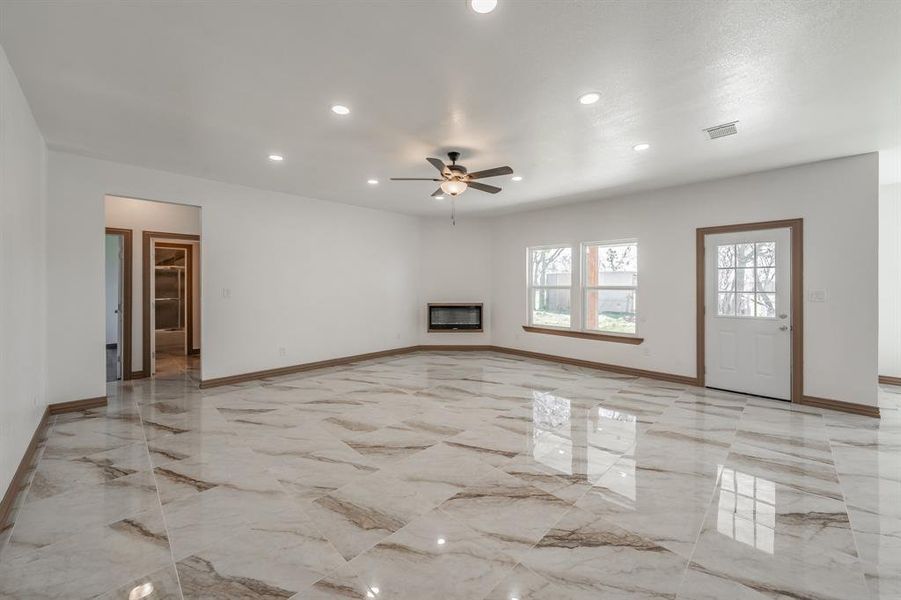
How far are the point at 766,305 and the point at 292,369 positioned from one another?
654 centimetres

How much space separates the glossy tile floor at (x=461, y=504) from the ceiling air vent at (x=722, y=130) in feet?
9.01

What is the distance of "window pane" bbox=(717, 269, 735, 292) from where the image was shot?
527 cm

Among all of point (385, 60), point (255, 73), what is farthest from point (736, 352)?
point (255, 73)

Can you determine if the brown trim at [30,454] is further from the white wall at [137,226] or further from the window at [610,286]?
the window at [610,286]

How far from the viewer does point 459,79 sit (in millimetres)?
2793

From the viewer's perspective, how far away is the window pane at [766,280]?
493 cm

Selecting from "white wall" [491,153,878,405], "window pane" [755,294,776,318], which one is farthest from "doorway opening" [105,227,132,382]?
"window pane" [755,294,776,318]

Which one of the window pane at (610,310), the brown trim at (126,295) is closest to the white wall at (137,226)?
the brown trim at (126,295)

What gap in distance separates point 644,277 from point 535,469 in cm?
420

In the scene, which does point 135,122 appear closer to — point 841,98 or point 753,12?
point 753,12

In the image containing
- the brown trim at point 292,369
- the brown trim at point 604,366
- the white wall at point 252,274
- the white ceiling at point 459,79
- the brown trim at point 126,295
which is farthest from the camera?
the brown trim at point 126,295

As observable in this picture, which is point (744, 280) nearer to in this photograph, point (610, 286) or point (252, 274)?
point (610, 286)

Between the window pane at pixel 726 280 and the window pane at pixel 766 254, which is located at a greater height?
the window pane at pixel 766 254

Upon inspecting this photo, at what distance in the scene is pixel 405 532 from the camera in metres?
2.23
